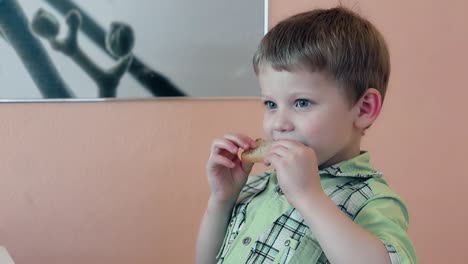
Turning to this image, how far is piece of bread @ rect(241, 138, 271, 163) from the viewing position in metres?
0.80

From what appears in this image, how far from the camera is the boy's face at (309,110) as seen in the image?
722 millimetres

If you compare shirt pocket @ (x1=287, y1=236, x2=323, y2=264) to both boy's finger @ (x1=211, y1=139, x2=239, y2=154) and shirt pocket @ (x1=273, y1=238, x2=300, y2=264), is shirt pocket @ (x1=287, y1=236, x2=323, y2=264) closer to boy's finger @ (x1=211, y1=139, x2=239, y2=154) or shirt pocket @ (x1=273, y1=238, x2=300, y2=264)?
shirt pocket @ (x1=273, y1=238, x2=300, y2=264)

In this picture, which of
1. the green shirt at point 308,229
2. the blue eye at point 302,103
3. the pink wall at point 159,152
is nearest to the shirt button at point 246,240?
the green shirt at point 308,229

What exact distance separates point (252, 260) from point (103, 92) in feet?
1.95

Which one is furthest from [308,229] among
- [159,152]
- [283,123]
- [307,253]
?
[159,152]

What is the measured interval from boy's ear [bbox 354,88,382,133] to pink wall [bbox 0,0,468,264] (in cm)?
57

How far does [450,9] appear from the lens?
1481 mm

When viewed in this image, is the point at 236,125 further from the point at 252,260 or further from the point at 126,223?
the point at 252,260

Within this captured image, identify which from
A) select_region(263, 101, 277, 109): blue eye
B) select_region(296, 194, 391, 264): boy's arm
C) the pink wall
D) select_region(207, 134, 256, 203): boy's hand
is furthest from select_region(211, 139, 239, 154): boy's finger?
the pink wall

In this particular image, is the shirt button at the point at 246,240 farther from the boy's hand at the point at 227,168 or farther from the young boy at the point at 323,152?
the boy's hand at the point at 227,168

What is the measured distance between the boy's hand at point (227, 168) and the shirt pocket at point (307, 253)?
188 mm

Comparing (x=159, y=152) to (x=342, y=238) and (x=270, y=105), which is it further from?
(x=342, y=238)

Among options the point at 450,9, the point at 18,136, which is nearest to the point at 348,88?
the point at 18,136

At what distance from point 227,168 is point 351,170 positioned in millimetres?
218
